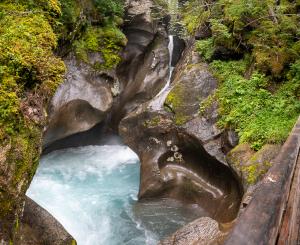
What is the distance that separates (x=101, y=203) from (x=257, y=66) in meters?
6.47

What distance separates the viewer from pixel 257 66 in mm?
10047

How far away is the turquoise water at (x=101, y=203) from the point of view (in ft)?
30.0

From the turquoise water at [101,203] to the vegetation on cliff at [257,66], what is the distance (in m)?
3.11

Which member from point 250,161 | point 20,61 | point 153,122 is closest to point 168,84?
point 153,122

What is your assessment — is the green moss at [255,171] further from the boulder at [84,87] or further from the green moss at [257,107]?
the boulder at [84,87]

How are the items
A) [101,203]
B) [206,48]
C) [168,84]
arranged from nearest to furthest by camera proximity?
[101,203], [206,48], [168,84]

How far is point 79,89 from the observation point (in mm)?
11531

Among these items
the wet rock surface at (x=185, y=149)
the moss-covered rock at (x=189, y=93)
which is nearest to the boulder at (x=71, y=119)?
the wet rock surface at (x=185, y=149)

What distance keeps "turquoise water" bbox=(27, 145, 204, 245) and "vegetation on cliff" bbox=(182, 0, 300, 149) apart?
3.11 meters

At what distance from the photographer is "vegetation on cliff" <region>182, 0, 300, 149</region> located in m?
8.46

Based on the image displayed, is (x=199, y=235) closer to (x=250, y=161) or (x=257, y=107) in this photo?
(x=250, y=161)

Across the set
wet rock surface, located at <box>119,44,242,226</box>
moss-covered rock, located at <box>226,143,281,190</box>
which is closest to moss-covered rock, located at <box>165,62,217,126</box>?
wet rock surface, located at <box>119,44,242,226</box>

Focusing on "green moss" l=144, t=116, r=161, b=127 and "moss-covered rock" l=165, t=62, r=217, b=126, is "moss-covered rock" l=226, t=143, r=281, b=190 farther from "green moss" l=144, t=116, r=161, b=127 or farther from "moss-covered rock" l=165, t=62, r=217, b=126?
"green moss" l=144, t=116, r=161, b=127

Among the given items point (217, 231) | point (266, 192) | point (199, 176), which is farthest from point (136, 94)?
point (266, 192)
